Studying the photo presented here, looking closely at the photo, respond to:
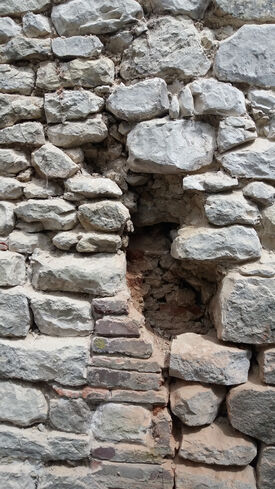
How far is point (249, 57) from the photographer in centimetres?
153

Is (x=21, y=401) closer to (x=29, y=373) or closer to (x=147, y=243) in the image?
(x=29, y=373)

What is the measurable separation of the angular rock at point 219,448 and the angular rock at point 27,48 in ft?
5.79

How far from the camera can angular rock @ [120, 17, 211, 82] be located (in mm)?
1553

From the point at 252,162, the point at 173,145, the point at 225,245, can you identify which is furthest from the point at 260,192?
the point at 173,145

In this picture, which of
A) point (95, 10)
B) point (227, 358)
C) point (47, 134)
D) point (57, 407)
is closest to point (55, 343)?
point (57, 407)

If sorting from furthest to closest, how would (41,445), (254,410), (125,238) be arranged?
(125,238), (41,445), (254,410)

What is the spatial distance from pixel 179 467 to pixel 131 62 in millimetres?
1740

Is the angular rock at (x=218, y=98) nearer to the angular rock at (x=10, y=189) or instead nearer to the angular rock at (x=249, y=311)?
the angular rock at (x=249, y=311)

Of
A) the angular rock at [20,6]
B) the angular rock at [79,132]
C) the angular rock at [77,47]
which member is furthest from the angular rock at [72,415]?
the angular rock at [20,6]

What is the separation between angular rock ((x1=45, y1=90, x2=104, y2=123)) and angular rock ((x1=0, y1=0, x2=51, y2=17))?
15.9 inches

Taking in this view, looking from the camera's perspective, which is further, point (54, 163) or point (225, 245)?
point (54, 163)

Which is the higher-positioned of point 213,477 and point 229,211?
point 229,211

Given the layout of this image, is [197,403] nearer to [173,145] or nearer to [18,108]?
[173,145]

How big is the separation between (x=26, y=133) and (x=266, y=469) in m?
1.75
